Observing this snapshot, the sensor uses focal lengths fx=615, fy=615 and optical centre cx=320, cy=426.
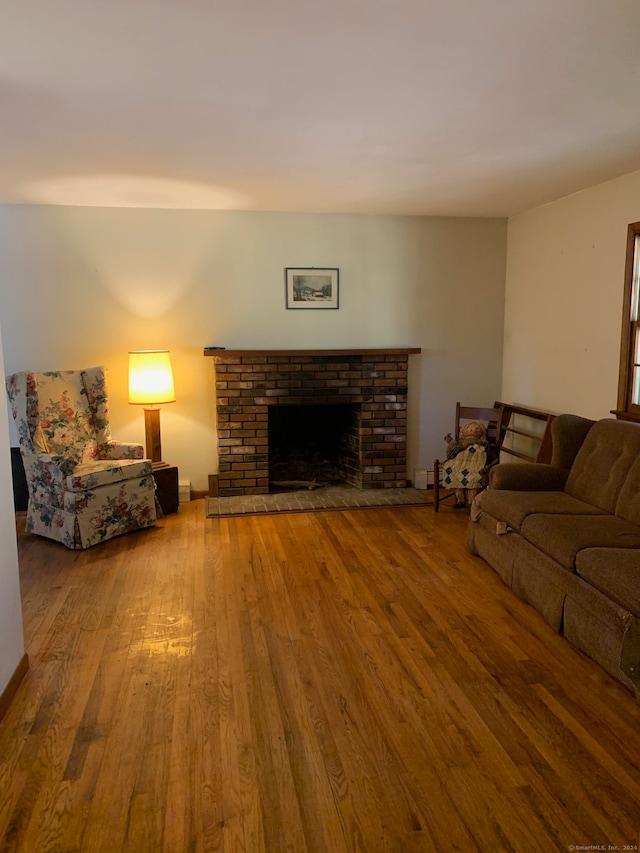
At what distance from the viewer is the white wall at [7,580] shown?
2307 mm

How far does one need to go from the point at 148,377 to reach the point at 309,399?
1.34 m

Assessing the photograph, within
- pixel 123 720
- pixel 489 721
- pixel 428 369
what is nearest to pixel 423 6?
pixel 489 721

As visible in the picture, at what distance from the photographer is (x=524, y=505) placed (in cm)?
336

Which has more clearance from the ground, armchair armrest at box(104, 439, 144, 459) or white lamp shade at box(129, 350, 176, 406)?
white lamp shade at box(129, 350, 176, 406)

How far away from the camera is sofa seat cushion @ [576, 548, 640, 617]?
94.7 inches

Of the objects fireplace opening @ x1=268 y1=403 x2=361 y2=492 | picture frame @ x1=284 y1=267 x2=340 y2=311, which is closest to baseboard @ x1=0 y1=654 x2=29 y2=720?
fireplace opening @ x1=268 y1=403 x2=361 y2=492

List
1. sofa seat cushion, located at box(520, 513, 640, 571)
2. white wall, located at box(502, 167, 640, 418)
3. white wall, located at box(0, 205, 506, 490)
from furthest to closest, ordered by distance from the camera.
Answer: white wall, located at box(0, 205, 506, 490) → white wall, located at box(502, 167, 640, 418) → sofa seat cushion, located at box(520, 513, 640, 571)

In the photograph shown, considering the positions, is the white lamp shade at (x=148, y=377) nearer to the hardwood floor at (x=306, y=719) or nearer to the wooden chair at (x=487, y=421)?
the hardwood floor at (x=306, y=719)

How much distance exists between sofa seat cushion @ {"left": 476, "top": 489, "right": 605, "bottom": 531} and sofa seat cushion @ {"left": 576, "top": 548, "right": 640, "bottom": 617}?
0.55 meters

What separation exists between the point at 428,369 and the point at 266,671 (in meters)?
3.39

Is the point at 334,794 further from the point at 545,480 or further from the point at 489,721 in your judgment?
the point at 545,480

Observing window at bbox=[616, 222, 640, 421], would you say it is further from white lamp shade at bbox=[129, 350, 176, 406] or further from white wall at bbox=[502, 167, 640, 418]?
white lamp shade at bbox=[129, 350, 176, 406]

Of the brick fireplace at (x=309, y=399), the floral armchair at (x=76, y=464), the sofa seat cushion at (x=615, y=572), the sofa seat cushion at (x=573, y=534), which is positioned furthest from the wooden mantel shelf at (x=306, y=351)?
the sofa seat cushion at (x=615, y=572)

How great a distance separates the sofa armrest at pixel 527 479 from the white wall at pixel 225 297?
169 centimetres
